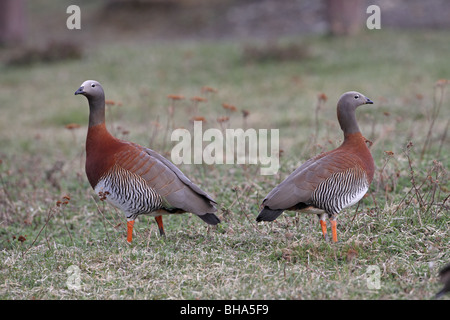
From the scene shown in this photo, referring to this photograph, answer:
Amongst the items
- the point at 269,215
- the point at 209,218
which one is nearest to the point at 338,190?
the point at 269,215

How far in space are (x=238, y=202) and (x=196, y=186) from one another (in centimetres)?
124

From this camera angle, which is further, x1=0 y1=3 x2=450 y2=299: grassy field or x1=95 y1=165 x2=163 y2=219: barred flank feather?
Answer: x1=95 y1=165 x2=163 y2=219: barred flank feather

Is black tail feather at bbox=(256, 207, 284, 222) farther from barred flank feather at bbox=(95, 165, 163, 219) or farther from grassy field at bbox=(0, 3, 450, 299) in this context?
barred flank feather at bbox=(95, 165, 163, 219)

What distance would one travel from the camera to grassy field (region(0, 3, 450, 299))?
4832 millimetres

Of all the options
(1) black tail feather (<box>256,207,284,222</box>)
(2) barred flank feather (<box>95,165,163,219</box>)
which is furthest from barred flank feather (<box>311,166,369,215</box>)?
(2) barred flank feather (<box>95,165,163,219</box>)

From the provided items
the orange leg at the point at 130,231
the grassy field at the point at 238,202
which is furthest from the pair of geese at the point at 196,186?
the grassy field at the point at 238,202

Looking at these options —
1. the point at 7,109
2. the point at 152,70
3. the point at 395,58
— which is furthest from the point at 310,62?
the point at 7,109

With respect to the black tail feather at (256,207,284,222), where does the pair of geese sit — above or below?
above

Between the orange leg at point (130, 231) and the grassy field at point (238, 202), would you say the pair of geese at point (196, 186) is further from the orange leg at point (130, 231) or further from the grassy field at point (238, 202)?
the grassy field at point (238, 202)

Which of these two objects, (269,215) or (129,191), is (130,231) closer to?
(129,191)

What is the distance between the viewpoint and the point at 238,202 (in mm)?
6762

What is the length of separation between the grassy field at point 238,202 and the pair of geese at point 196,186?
0.32m

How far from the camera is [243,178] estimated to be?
7.63 m

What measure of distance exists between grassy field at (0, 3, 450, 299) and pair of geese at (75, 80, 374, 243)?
32 cm
